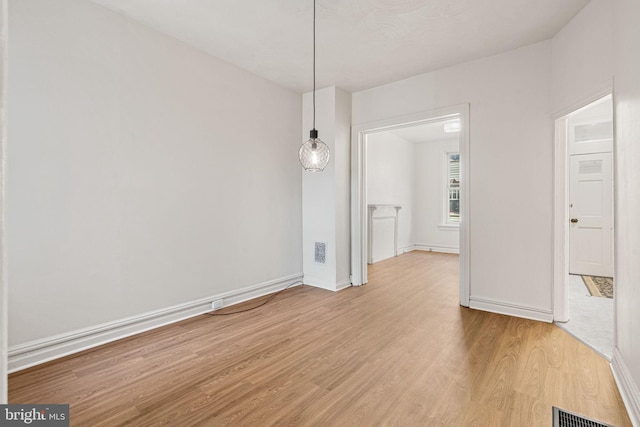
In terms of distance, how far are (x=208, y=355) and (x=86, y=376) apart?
2.64ft

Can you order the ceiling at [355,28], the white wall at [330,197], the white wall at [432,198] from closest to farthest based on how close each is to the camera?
1. the ceiling at [355,28]
2. the white wall at [330,197]
3. the white wall at [432,198]

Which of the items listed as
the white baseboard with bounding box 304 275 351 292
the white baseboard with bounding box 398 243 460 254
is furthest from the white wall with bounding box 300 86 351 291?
the white baseboard with bounding box 398 243 460 254

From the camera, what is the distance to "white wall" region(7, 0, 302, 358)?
2.18m

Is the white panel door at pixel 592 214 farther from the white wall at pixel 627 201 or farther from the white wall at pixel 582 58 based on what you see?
the white wall at pixel 627 201

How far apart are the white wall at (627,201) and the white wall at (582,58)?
0.79 ft

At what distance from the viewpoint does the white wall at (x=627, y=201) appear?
1702mm

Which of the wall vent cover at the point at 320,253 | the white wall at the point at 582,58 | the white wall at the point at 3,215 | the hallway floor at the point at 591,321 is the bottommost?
the hallway floor at the point at 591,321

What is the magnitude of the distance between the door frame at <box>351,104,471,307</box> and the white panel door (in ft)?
9.53

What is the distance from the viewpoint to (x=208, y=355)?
2.40 m

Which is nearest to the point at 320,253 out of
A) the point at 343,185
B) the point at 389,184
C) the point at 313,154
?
the point at 343,185

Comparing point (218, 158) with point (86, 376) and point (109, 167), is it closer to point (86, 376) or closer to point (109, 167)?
point (109, 167)

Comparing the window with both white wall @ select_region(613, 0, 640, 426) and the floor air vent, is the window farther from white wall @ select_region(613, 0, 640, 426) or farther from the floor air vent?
the floor air vent

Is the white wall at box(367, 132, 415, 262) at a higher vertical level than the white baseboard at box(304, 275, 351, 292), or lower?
higher

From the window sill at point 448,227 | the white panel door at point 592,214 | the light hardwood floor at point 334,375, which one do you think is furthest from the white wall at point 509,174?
the window sill at point 448,227
